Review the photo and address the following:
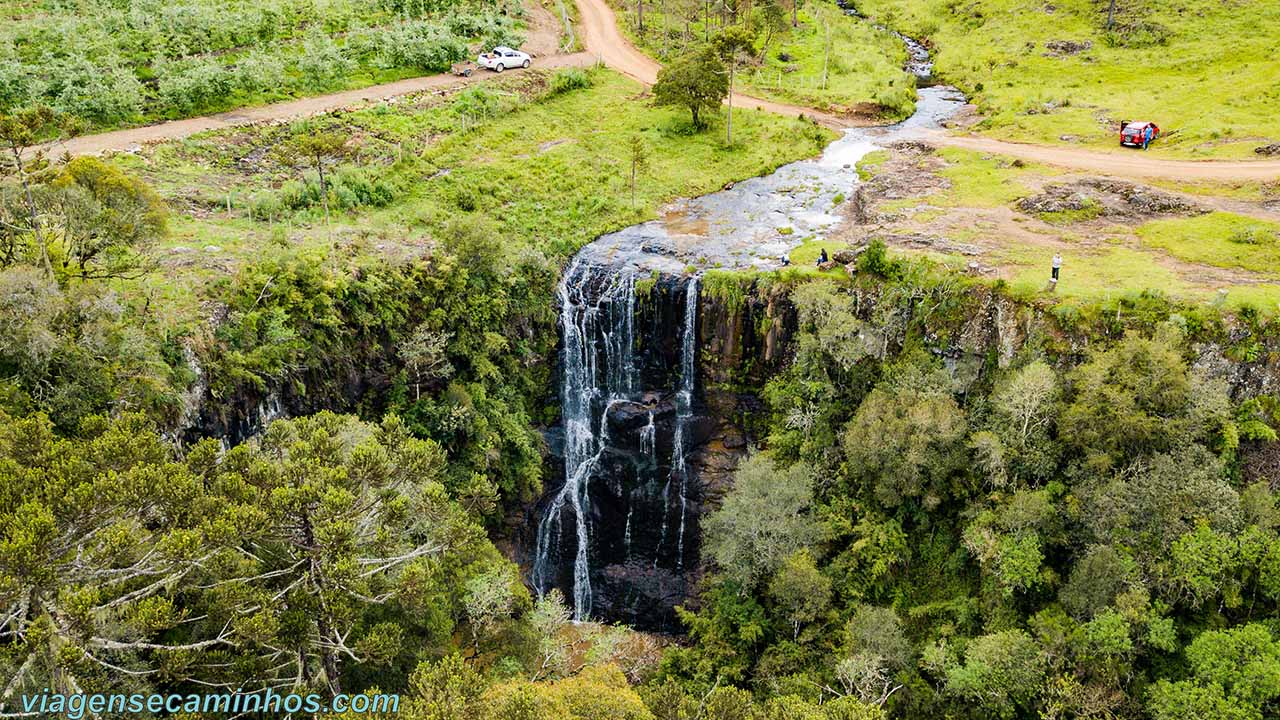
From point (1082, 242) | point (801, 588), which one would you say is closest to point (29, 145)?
point (801, 588)

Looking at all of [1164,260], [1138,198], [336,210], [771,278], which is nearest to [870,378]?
[771,278]

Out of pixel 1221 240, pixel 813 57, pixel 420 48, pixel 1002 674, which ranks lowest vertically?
pixel 1002 674

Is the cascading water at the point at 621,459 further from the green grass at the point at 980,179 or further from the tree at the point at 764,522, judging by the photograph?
the green grass at the point at 980,179

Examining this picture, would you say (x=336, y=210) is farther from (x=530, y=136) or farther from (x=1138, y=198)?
(x=1138, y=198)

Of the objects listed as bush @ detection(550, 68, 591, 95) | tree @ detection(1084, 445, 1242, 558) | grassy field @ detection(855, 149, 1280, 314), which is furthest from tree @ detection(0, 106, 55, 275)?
bush @ detection(550, 68, 591, 95)

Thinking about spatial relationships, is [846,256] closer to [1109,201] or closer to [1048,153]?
[1109,201]

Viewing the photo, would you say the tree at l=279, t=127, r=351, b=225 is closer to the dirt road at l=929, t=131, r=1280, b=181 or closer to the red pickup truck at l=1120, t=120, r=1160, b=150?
the dirt road at l=929, t=131, r=1280, b=181
